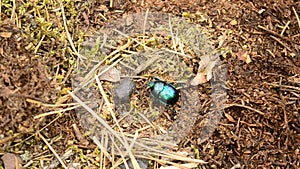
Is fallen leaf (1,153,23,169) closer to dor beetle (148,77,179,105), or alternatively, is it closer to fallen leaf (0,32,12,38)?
fallen leaf (0,32,12,38)

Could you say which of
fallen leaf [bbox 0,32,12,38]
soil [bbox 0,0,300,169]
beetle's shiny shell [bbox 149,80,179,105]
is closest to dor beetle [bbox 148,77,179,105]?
beetle's shiny shell [bbox 149,80,179,105]

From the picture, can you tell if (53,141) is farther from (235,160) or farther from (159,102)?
(235,160)

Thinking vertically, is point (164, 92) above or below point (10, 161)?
above

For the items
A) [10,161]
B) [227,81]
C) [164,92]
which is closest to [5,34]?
[10,161]

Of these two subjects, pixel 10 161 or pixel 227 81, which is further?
pixel 227 81

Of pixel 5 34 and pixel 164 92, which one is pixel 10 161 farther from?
pixel 164 92

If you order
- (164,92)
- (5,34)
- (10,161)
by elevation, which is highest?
(5,34)
